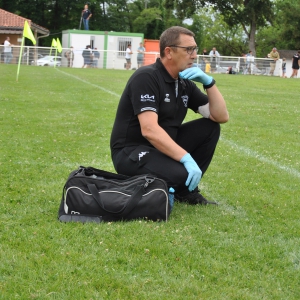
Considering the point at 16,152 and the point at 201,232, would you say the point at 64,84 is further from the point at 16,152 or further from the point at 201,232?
the point at 201,232

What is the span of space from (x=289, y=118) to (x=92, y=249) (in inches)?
336

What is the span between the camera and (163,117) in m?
4.61

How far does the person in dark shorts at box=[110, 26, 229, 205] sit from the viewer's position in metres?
4.35

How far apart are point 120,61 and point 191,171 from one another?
34833 millimetres

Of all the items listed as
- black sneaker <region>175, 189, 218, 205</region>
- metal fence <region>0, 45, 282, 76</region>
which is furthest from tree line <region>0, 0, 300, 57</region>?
black sneaker <region>175, 189, 218, 205</region>

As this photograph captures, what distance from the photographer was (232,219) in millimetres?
4363

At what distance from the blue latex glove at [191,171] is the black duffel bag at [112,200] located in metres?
0.24

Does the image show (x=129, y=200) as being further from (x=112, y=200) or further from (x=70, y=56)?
(x=70, y=56)

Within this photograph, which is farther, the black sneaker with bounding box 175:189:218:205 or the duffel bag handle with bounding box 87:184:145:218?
the black sneaker with bounding box 175:189:218:205

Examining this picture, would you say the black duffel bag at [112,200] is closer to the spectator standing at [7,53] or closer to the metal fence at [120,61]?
the metal fence at [120,61]

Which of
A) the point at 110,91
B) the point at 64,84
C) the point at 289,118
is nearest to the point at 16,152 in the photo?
the point at 289,118

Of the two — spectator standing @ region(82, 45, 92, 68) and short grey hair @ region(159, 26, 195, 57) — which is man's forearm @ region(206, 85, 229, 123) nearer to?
short grey hair @ region(159, 26, 195, 57)

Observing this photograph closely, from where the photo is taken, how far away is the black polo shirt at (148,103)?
14.4 feet

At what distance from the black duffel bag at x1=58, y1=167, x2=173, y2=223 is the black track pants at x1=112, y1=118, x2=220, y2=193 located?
0.27 meters
